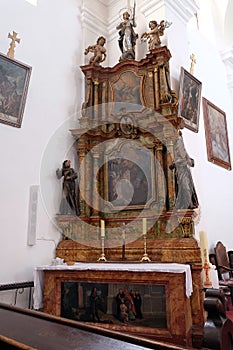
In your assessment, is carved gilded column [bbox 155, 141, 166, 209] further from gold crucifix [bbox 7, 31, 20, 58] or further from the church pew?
the church pew

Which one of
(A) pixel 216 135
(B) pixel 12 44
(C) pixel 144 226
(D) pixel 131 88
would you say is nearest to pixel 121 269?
(C) pixel 144 226

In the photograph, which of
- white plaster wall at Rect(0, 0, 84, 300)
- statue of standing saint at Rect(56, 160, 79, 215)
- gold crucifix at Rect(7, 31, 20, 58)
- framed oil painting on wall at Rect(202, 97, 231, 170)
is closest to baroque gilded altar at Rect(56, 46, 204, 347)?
statue of standing saint at Rect(56, 160, 79, 215)

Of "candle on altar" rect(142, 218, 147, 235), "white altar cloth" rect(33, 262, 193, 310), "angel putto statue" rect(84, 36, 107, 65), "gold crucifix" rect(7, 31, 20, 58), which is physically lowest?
"white altar cloth" rect(33, 262, 193, 310)

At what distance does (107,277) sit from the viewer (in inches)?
163

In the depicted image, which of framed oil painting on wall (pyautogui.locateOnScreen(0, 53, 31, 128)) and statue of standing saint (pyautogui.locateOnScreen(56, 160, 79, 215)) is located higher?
framed oil painting on wall (pyautogui.locateOnScreen(0, 53, 31, 128))

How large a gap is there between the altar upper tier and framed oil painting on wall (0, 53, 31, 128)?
1.16m

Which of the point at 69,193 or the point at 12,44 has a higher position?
the point at 12,44

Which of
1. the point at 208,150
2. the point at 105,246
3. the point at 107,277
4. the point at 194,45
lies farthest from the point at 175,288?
the point at 194,45

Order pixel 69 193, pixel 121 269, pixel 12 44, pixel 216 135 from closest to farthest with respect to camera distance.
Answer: pixel 121 269 < pixel 12 44 < pixel 69 193 < pixel 216 135

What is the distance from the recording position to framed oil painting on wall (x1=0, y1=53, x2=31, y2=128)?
5059mm

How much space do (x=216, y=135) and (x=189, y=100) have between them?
222 cm

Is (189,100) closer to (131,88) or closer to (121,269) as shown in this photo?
(131,88)

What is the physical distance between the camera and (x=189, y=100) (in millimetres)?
6559

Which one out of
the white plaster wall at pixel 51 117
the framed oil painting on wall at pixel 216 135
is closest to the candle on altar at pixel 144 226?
the white plaster wall at pixel 51 117
